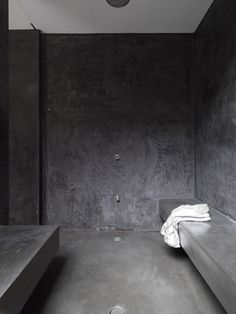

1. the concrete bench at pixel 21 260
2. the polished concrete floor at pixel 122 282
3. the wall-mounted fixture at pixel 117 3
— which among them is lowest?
the polished concrete floor at pixel 122 282

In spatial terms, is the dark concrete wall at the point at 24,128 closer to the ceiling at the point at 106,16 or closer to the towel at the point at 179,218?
the ceiling at the point at 106,16

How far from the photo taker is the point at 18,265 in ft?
4.99

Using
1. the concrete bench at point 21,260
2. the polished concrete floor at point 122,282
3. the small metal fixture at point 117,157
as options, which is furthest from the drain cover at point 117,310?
the small metal fixture at point 117,157

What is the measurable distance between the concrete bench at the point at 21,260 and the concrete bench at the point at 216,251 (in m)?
1.21

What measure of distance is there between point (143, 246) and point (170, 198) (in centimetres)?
94

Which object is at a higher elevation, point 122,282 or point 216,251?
point 216,251

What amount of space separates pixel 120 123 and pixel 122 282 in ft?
7.40

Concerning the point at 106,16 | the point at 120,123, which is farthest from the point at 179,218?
the point at 106,16

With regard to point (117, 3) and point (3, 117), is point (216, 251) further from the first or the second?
point (117, 3)

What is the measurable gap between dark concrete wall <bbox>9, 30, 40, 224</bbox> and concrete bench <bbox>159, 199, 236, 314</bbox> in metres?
2.34

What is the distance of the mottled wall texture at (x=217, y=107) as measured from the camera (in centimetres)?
248

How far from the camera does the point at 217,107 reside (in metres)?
2.83

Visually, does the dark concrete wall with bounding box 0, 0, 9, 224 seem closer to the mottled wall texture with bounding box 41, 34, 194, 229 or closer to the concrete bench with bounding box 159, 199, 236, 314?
the mottled wall texture with bounding box 41, 34, 194, 229

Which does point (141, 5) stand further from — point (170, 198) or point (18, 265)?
point (18, 265)
